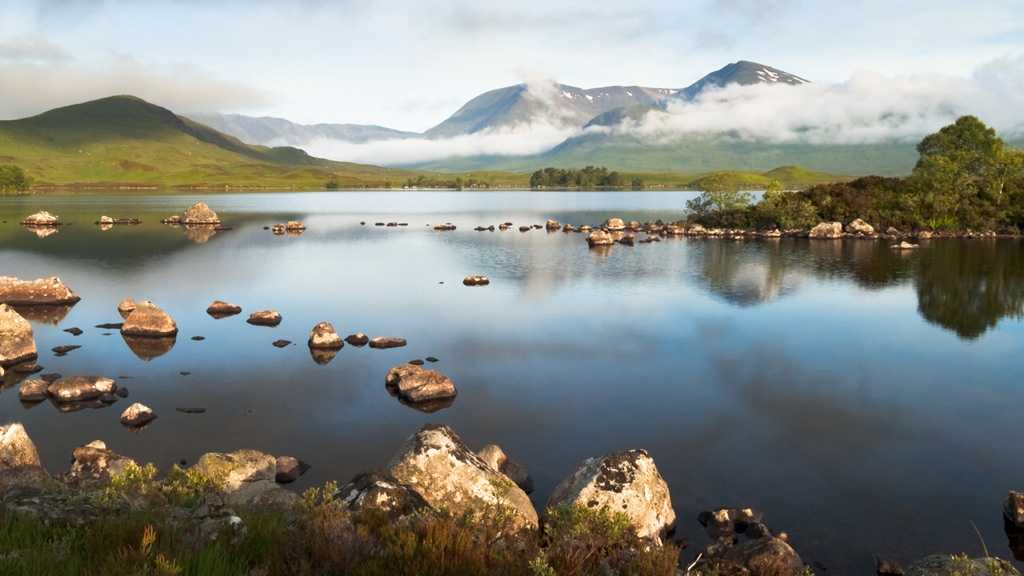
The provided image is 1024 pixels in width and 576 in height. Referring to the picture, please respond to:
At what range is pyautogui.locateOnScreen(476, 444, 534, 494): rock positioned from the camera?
81.0ft

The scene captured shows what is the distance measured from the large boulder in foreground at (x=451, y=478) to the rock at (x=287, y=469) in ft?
20.2

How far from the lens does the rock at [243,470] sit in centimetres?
2261

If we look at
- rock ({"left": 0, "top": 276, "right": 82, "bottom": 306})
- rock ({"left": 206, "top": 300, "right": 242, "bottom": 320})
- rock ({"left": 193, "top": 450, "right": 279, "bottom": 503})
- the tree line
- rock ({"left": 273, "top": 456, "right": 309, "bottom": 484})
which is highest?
the tree line

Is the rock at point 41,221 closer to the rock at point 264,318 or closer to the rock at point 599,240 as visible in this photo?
the rock at point 599,240

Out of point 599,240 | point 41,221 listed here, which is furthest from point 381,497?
point 41,221

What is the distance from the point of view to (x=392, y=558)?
11133 mm

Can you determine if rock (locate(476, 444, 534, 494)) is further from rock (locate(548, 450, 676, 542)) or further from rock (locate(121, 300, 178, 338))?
rock (locate(121, 300, 178, 338))

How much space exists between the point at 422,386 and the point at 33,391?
65.9 ft

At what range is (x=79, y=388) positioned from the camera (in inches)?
1326

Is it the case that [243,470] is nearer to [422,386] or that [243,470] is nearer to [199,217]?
[422,386]

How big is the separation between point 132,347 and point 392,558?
1617 inches

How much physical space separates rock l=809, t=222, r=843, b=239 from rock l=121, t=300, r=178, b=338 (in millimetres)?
114575

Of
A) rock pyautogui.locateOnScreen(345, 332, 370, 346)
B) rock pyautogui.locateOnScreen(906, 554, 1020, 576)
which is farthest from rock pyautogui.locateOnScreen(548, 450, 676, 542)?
rock pyautogui.locateOnScreen(345, 332, 370, 346)

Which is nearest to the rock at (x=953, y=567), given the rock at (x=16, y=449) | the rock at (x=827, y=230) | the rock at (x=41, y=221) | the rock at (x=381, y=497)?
the rock at (x=381, y=497)
